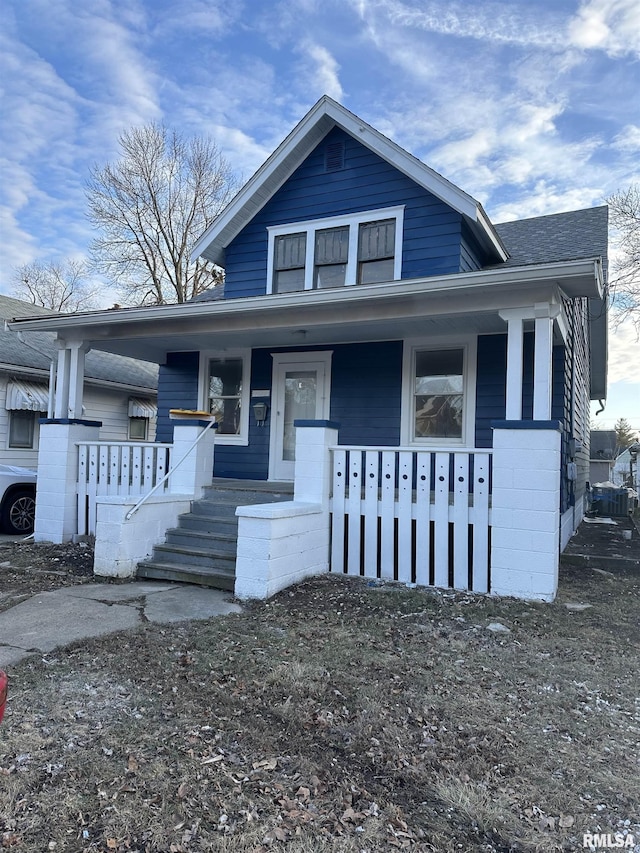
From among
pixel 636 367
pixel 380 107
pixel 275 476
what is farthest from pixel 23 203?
A: pixel 636 367

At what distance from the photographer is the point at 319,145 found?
8625 millimetres

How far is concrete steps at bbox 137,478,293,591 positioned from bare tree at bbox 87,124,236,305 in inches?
682

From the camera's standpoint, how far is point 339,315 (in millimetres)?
6555

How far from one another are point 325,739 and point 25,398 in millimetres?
10922

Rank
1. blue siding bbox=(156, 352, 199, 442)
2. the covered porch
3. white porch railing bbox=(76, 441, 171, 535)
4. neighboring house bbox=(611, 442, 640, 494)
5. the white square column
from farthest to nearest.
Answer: neighboring house bbox=(611, 442, 640, 494), blue siding bbox=(156, 352, 199, 442), white porch railing bbox=(76, 441, 171, 535), the white square column, the covered porch

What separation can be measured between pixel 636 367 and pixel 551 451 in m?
→ 17.3

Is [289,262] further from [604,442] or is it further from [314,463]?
[604,442]

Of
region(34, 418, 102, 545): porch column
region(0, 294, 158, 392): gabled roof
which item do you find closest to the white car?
region(34, 418, 102, 545): porch column

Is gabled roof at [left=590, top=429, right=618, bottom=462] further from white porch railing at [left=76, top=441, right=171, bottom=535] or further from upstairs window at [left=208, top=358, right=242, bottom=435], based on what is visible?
white porch railing at [left=76, top=441, right=171, bottom=535]

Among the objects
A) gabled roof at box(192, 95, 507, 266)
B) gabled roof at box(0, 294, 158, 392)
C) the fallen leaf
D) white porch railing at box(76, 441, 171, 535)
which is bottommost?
the fallen leaf

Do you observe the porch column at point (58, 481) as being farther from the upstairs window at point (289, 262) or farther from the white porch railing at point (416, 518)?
the white porch railing at point (416, 518)

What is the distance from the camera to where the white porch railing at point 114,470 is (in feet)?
23.9

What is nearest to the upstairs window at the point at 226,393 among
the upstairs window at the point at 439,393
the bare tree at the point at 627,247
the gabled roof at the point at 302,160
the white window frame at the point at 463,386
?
the gabled roof at the point at 302,160

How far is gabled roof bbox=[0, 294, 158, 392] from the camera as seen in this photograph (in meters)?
11.6
